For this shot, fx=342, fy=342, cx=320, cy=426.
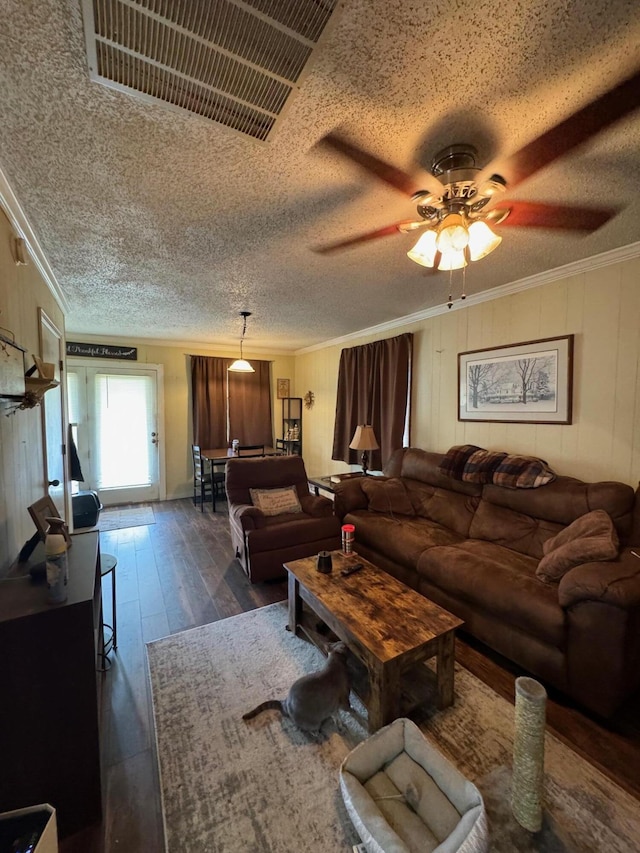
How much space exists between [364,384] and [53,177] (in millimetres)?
3531

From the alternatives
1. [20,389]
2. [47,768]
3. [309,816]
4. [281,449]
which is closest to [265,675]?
[309,816]

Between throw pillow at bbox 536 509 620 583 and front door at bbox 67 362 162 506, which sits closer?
throw pillow at bbox 536 509 620 583

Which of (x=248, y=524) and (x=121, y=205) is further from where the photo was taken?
(x=248, y=524)

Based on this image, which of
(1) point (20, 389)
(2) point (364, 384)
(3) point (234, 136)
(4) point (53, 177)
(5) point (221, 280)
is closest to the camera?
(3) point (234, 136)

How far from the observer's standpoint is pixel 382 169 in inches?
57.9

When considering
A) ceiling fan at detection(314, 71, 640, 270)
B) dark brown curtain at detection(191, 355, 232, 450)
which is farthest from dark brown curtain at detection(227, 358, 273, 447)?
ceiling fan at detection(314, 71, 640, 270)

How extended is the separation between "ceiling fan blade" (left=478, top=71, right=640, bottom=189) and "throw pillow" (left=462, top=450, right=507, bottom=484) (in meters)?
1.99

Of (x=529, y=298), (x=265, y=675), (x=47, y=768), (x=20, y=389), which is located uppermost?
(x=529, y=298)

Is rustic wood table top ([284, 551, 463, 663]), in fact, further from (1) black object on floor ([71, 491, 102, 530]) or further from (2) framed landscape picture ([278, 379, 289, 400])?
(2) framed landscape picture ([278, 379, 289, 400])

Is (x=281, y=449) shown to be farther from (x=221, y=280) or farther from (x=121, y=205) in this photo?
(x=121, y=205)

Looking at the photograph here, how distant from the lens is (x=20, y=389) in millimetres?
1786

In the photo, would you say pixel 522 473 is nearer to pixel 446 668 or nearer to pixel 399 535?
pixel 399 535

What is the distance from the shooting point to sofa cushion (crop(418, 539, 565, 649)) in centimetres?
177

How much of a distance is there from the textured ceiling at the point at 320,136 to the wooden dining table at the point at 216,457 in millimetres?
2784
